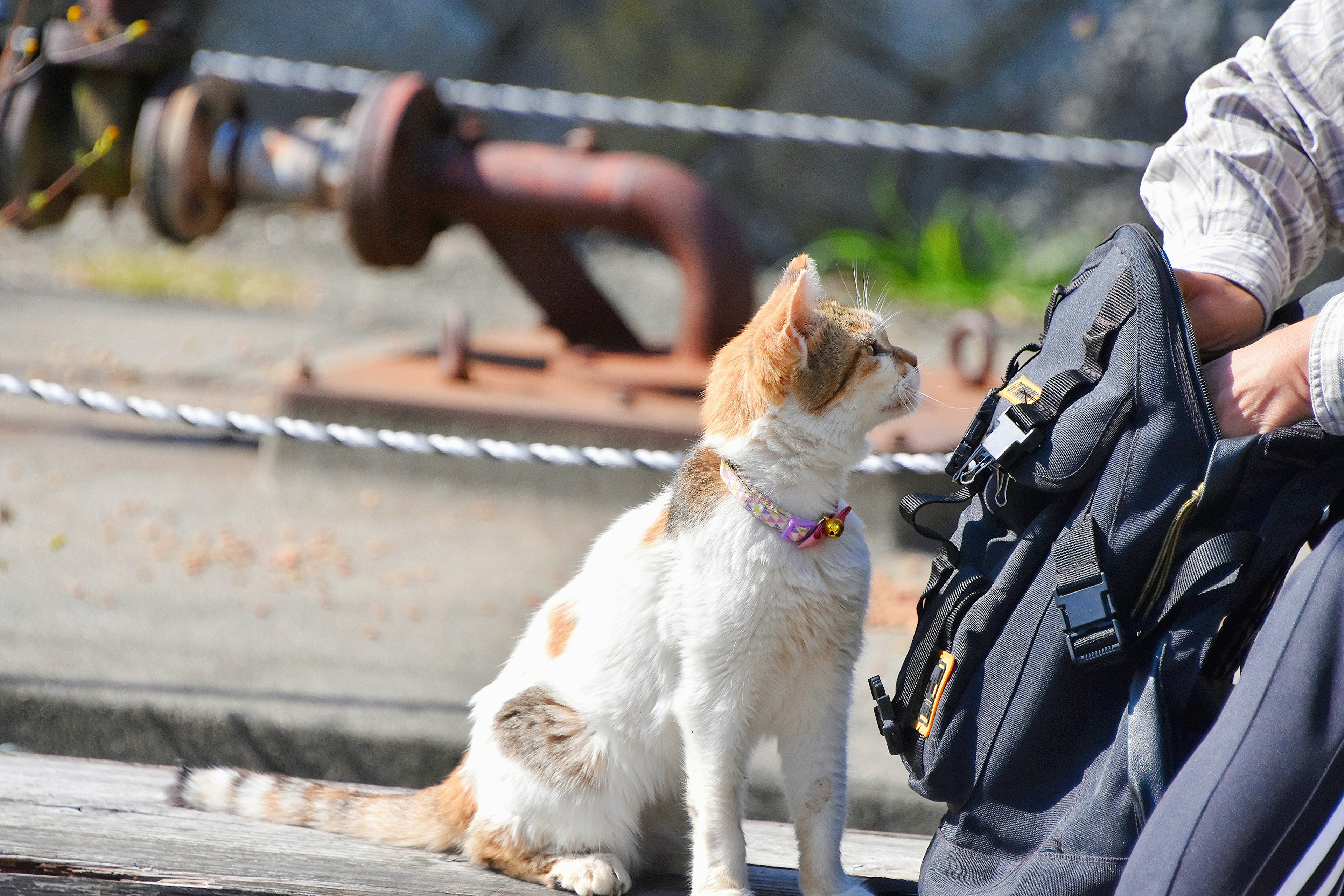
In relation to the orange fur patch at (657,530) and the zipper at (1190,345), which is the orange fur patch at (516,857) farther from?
the zipper at (1190,345)

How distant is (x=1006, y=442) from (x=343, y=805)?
1.09 m

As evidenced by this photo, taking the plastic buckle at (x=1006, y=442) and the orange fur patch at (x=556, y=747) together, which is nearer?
the plastic buckle at (x=1006, y=442)

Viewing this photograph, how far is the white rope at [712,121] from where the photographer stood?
3.45 meters

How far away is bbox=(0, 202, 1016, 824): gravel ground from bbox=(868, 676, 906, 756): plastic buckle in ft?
2.33

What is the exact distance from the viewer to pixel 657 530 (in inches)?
60.0

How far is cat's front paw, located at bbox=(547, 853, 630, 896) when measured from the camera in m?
1.46

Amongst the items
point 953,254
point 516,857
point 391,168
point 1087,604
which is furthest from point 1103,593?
point 953,254

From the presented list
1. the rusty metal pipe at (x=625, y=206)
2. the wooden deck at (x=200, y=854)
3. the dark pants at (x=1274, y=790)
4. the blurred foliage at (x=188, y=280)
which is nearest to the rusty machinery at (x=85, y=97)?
the rusty metal pipe at (x=625, y=206)

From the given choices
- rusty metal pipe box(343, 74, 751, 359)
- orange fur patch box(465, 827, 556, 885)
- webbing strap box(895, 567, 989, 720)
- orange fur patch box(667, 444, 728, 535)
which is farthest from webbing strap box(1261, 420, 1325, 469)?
rusty metal pipe box(343, 74, 751, 359)

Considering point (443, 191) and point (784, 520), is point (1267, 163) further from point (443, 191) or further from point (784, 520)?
point (443, 191)

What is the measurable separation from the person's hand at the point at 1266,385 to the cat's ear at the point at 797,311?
19.2 inches

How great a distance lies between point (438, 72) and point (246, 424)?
4.70 meters

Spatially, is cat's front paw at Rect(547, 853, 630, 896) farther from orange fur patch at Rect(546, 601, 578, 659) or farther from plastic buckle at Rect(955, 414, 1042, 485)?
plastic buckle at Rect(955, 414, 1042, 485)

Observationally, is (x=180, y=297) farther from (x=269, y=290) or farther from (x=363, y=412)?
(x=363, y=412)
